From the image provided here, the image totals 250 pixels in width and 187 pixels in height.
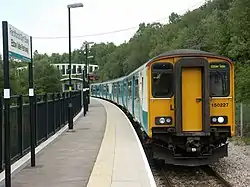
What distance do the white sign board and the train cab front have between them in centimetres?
419

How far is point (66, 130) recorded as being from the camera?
21.9m

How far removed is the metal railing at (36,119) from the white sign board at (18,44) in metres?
1.10

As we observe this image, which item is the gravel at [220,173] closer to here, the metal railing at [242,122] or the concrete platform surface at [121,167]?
the concrete platform surface at [121,167]

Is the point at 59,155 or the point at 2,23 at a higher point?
the point at 2,23

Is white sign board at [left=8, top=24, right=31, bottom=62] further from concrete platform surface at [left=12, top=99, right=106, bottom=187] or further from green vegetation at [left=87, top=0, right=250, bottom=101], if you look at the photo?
green vegetation at [left=87, top=0, right=250, bottom=101]

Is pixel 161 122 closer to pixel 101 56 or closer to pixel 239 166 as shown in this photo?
pixel 239 166

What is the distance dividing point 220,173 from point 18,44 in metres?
6.92

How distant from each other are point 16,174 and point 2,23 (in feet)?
11.4

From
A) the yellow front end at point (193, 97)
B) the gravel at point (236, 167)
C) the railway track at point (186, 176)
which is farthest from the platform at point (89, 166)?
the gravel at point (236, 167)

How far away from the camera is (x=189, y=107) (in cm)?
1248


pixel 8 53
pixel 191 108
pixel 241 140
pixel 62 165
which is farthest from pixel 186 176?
pixel 241 140

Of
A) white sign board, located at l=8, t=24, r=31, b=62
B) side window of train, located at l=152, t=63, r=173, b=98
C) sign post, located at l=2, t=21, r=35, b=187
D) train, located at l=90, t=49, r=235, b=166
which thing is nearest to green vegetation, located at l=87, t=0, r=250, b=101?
train, located at l=90, t=49, r=235, b=166

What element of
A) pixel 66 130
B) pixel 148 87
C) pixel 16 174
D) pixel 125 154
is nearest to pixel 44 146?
pixel 125 154

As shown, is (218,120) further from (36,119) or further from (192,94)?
(36,119)
